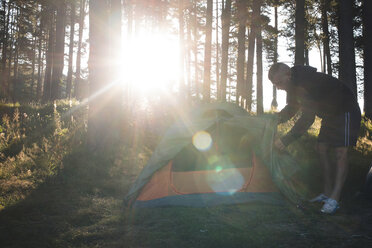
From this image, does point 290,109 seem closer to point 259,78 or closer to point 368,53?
point 368,53

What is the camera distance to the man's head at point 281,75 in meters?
4.11

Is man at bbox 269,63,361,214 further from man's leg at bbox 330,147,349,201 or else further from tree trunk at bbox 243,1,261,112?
tree trunk at bbox 243,1,261,112

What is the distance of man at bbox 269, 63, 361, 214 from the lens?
394 centimetres

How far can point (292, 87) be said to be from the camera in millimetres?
4195

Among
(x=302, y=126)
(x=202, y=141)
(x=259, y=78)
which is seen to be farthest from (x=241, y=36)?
(x=302, y=126)

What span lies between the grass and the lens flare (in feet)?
3.68

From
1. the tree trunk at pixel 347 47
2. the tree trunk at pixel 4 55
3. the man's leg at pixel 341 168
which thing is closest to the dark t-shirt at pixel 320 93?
the man's leg at pixel 341 168

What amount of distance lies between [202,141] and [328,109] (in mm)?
1997

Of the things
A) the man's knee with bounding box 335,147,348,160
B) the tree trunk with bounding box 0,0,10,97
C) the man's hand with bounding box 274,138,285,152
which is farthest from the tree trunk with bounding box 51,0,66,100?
the man's knee with bounding box 335,147,348,160

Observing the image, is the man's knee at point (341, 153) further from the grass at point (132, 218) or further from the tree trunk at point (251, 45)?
the tree trunk at point (251, 45)

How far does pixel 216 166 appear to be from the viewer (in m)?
5.32

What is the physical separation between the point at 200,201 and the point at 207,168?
110 cm

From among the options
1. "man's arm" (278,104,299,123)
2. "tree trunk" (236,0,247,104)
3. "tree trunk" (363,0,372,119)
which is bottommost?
"man's arm" (278,104,299,123)

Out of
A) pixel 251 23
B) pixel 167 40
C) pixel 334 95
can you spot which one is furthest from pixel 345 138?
pixel 167 40
